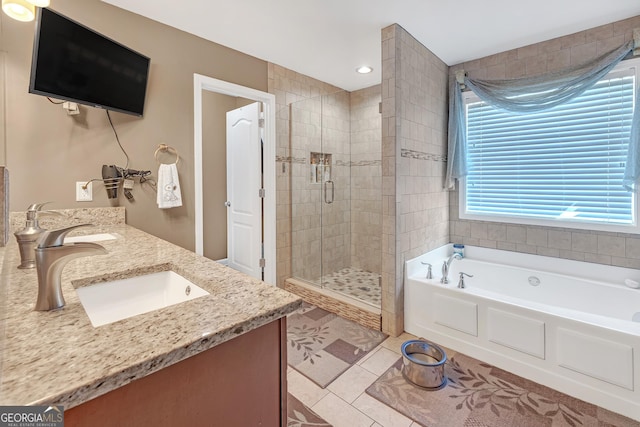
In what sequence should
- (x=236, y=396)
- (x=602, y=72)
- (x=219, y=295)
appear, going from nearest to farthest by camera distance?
(x=236, y=396)
(x=219, y=295)
(x=602, y=72)

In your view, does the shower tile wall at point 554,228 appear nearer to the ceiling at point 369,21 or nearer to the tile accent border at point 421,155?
the ceiling at point 369,21

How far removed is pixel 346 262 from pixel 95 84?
9.78 feet

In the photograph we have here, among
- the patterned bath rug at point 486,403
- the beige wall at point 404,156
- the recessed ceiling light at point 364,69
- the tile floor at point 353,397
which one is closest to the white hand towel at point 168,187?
the tile floor at point 353,397

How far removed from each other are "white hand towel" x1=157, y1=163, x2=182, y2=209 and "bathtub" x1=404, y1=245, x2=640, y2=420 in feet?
6.50

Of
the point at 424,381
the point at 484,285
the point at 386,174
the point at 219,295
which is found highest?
the point at 386,174

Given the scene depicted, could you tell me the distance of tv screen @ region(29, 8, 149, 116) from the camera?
1.58m

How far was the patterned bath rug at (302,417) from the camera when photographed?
158 centimetres

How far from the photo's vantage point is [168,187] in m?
2.34

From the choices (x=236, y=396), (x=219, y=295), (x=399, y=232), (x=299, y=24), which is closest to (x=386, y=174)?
(x=399, y=232)

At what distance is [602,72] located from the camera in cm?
225

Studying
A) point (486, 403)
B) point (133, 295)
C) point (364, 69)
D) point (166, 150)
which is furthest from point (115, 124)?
point (486, 403)

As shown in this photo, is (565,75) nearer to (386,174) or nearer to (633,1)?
(633,1)

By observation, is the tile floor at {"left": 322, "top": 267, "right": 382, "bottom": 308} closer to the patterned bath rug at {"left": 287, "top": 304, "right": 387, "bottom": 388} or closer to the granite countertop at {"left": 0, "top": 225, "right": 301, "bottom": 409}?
the patterned bath rug at {"left": 287, "top": 304, "right": 387, "bottom": 388}

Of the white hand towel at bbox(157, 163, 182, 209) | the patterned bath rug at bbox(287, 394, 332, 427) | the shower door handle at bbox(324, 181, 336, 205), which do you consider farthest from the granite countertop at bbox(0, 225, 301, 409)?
the shower door handle at bbox(324, 181, 336, 205)
